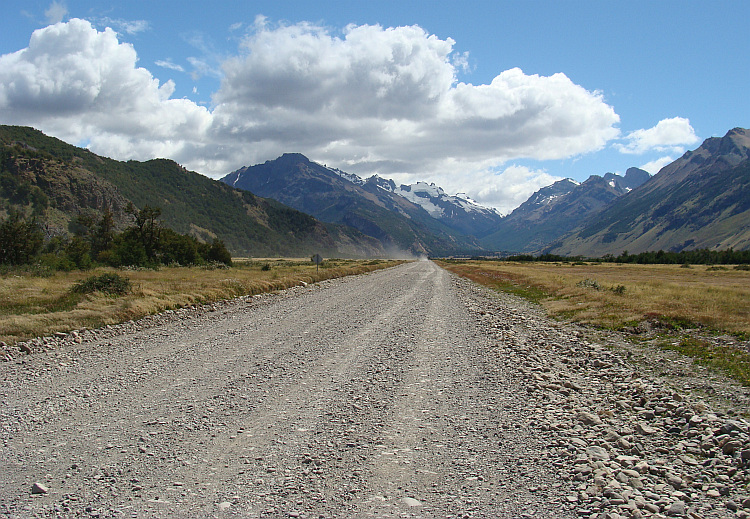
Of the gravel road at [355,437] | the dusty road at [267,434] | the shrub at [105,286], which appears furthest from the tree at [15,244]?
the dusty road at [267,434]

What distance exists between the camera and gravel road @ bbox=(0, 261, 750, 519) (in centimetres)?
492

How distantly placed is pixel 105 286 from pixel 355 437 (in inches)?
870

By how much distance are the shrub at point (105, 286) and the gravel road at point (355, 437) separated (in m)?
11.0

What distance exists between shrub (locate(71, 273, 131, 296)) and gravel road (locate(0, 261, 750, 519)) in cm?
1102

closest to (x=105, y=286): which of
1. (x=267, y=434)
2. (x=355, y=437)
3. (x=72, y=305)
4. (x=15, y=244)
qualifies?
(x=72, y=305)

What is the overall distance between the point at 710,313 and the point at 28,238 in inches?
2387

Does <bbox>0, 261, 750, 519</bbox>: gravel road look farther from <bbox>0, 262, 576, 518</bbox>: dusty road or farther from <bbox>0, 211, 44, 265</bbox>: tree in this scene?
<bbox>0, 211, 44, 265</bbox>: tree

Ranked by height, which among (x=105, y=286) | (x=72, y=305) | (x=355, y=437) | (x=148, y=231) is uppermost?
(x=148, y=231)

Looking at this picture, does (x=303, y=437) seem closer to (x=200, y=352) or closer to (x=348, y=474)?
(x=348, y=474)

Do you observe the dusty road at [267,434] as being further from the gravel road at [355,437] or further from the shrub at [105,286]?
the shrub at [105,286]

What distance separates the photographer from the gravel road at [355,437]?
194 inches

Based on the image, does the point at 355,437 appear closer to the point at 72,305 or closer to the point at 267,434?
the point at 267,434

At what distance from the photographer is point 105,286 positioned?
23438 millimetres

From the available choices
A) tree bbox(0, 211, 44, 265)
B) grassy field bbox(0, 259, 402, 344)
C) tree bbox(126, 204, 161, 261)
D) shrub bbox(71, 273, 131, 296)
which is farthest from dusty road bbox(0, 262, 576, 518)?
tree bbox(126, 204, 161, 261)
